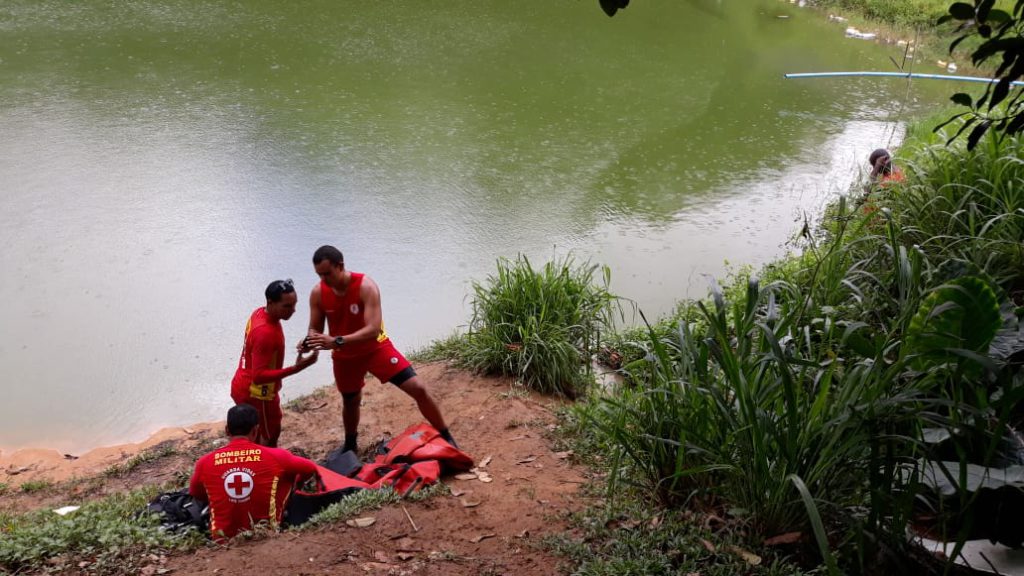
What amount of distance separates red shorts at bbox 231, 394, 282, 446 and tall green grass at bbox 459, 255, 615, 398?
43.8 inches

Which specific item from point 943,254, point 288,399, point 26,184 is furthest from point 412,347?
point 26,184

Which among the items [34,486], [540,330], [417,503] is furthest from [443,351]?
[34,486]

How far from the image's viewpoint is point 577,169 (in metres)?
7.42

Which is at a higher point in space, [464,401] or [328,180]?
[328,180]

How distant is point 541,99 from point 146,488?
6614mm

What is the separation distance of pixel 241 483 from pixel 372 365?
2.70 ft

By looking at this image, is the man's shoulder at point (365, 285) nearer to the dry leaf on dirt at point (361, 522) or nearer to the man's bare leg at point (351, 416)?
the man's bare leg at point (351, 416)

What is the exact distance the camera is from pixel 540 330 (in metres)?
4.17

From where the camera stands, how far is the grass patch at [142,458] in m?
3.63

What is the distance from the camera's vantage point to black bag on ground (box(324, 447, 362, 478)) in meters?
3.36

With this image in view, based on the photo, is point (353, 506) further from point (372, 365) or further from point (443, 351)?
point (443, 351)

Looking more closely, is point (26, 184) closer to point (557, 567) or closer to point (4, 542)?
point (4, 542)

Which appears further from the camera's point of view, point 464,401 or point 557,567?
point 464,401

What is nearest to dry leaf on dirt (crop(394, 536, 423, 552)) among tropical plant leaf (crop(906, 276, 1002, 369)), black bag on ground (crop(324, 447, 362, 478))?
black bag on ground (crop(324, 447, 362, 478))
